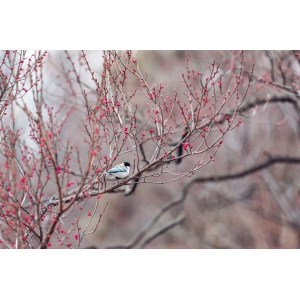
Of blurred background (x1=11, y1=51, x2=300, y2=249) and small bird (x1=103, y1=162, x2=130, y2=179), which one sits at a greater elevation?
small bird (x1=103, y1=162, x2=130, y2=179)

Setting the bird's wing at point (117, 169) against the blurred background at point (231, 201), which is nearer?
the bird's wing at point (117, 169)

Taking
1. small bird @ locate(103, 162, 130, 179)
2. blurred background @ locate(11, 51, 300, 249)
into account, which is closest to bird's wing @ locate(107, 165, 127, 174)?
small bird @ locate(103, 162, 130, 179)

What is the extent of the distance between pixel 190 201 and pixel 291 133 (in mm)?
1666

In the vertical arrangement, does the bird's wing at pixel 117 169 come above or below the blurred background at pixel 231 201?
above

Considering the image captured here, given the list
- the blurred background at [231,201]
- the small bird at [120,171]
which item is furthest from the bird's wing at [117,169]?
the blurred background at [231,201]

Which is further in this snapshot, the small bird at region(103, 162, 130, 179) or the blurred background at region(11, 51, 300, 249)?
the blurred background at region(11, 51, 300, 249)

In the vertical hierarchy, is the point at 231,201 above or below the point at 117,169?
below

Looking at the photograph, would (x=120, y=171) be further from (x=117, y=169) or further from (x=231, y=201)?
(x=231, y=201)

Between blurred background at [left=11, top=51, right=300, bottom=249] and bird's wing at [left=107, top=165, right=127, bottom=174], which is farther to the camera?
blurred background at [left=11, top=51, right=300, bottom=249]

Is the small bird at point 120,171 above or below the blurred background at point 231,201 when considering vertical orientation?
above

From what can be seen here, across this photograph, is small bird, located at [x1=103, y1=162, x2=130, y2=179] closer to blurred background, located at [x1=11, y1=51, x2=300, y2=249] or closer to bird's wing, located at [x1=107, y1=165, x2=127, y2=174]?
bird's wing, located at [x1=107, y1=165, x2=127, y2=174]

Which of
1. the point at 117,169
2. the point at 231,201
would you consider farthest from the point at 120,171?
the point at 231,201

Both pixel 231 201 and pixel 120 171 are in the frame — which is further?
pixel 231 201

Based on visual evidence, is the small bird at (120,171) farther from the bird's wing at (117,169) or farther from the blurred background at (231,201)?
the blurred background at (231,201)
